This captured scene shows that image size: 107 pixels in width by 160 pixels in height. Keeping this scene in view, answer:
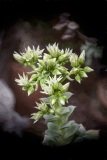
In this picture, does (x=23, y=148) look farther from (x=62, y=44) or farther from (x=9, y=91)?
(x=62, y=44)

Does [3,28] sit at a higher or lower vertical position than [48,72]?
higher

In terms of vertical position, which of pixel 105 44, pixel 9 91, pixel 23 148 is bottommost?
pixel 23 148

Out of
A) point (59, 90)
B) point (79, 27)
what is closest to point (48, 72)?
point (59, 90)

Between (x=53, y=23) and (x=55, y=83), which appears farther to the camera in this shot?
(x=53, y=23)

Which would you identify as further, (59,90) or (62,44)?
(62,44)

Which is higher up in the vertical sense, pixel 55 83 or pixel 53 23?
pixel 53 23

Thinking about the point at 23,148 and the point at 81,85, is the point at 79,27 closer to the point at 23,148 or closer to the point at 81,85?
the point at 81,85
